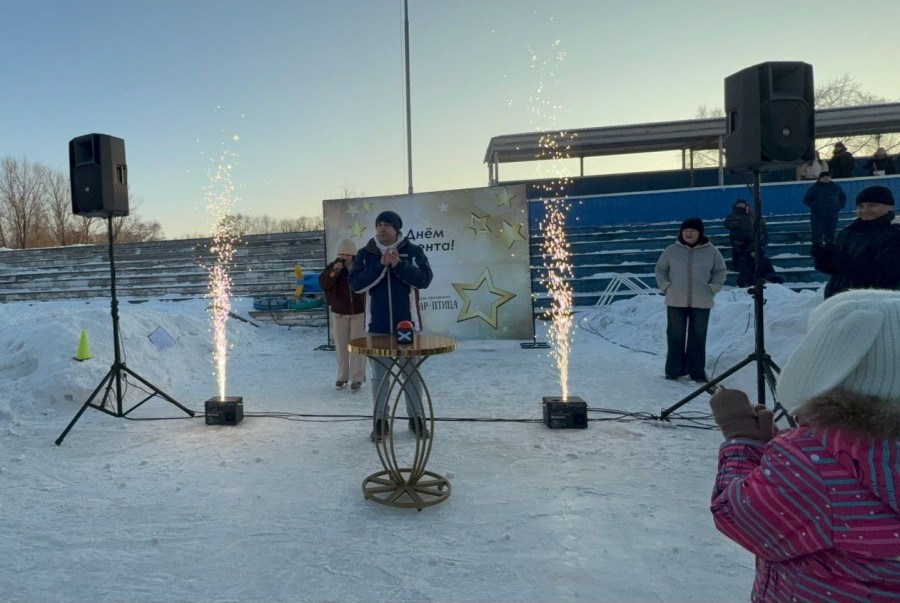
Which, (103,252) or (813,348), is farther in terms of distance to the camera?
(103,252)

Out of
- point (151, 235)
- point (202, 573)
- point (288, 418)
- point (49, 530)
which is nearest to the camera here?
point (202, 573)

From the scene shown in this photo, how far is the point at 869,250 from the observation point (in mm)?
4602

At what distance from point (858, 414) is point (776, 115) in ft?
13.5

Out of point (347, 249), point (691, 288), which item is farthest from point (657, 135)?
point (347, 249)

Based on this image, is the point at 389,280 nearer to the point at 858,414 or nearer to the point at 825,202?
the point at 858,414

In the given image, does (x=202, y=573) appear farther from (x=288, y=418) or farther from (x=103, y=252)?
(x=103, y=252)

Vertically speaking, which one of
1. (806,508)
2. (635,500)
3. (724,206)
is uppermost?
(724,206)

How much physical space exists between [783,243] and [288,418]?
13.9 m

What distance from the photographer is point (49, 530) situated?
318cm

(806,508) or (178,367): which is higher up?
(806,508)

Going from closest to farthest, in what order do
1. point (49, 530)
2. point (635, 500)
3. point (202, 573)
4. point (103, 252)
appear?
point (202, 573)
point (49, 530)
point (635, 500)
point (103, 252)

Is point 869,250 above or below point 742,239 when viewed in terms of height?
below

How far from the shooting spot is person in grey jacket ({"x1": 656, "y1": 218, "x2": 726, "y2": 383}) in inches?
255

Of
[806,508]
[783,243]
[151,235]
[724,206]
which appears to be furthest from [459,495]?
[151,235]
